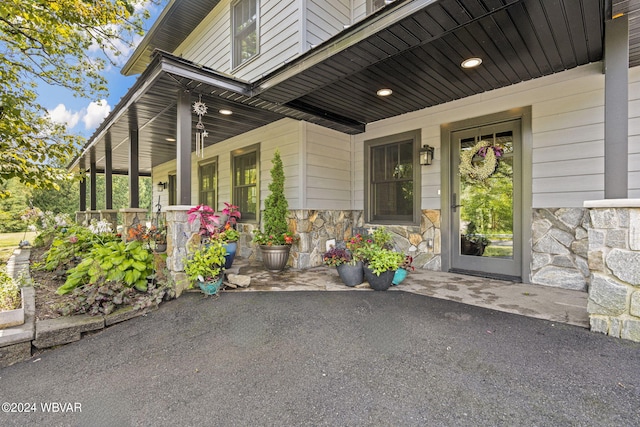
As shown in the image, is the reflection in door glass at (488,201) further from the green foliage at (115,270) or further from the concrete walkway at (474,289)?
the green foliage at (115,270)

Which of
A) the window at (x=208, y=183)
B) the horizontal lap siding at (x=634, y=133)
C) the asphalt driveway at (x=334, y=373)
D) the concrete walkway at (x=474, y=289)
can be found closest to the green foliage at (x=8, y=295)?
the asphalt driveway at (x=334, y=373)

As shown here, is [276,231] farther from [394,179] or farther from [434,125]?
[434,125]

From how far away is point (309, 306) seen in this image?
3.05m

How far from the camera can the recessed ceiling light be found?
10.6ft

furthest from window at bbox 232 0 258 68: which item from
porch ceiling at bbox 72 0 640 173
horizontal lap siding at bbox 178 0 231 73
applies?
porch ceiling at bbox 72 0 640 173

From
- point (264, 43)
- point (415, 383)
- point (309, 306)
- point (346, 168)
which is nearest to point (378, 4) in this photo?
point (264, 43)

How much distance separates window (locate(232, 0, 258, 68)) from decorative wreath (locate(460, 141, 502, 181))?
4092 mm

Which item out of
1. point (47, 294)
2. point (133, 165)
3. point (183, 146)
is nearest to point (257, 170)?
point (183, 146)

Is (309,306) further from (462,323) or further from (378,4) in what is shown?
(378,4)

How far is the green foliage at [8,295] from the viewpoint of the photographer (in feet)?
8.58

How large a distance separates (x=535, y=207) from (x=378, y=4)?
13.4 ft

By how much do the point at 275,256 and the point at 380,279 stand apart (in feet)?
5.93

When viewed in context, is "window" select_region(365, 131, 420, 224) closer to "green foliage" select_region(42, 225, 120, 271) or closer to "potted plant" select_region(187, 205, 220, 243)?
"potted plant" select_region(187, 205, 220, 243)

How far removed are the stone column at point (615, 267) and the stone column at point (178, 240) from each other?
403 cm
